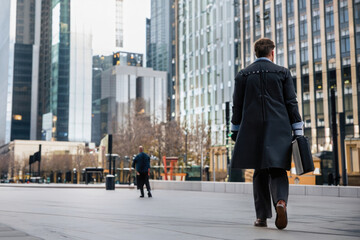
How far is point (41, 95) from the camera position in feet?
551

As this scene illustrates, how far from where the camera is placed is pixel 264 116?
534 cm

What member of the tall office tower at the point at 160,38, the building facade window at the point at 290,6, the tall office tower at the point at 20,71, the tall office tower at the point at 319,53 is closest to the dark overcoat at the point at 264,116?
the tall office tower at the point at 319,53

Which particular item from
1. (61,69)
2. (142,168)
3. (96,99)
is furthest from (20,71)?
(142,168)

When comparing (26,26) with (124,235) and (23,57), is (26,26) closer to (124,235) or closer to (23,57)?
(23,57)

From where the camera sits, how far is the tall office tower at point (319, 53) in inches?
2216

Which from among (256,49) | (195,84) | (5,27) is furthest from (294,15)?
(5,27)

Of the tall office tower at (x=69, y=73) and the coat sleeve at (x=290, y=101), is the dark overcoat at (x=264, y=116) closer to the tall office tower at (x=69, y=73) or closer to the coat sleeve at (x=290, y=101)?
the coat sleeve at (x=290, y=101)

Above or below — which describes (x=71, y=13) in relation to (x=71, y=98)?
above

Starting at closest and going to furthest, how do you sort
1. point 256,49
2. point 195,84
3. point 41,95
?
point 256,49, point 195,84, point 41,95

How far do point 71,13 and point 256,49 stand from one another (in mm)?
155179

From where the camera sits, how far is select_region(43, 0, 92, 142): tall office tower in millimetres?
153125

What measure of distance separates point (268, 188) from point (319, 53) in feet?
189

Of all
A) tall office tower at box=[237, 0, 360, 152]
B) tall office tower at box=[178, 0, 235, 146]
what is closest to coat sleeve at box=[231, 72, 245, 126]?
tall office tower at box=[237, 0, 360, 152]

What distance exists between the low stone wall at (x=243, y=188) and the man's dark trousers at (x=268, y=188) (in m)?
11.3
